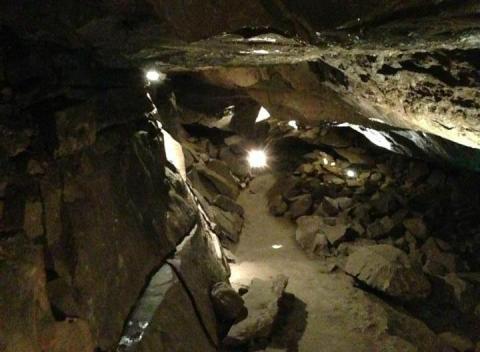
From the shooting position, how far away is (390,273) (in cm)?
688

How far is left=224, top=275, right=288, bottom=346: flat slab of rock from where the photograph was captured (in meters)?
5.19

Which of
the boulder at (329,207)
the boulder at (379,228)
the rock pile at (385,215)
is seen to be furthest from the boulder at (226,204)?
the boulder at (379,228)

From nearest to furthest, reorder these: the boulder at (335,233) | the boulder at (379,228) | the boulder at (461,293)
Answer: the boulder at (461,293) < the boulder at (335,233) < the boulder at (379,228)

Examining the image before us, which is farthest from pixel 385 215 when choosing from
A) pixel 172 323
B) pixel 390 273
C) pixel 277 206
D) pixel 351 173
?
pixel 172 323

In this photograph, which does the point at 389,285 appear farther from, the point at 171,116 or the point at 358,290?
the point at 171,116

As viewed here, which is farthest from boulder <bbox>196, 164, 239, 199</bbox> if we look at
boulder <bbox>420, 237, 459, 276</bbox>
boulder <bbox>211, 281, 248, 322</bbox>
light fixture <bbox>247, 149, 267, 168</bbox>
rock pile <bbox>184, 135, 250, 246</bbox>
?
boulder <bbox>211, 281, 248, 322</bbox>

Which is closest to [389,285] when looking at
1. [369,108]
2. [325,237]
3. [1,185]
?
[325,237]

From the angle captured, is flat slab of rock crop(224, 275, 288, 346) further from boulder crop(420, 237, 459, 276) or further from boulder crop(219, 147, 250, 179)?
boulder crop(219, 147, 250, 179)

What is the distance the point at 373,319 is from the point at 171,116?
6.76 meters

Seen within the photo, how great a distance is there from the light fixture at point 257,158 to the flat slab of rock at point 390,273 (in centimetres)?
559

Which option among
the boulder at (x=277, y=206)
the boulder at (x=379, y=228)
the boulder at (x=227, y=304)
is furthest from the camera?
the boulder at (x=277, y=206)

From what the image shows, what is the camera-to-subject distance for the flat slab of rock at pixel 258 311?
204 inches

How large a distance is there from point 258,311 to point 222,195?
5054 millimetres

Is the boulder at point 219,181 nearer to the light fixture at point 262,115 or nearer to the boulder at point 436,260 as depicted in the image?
the light fixture at point 262,115
